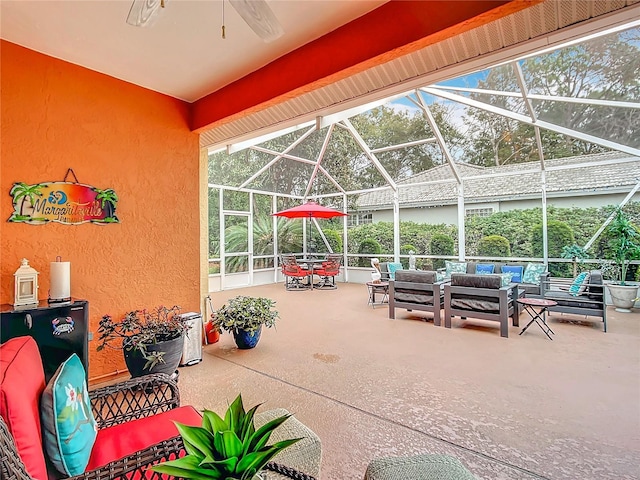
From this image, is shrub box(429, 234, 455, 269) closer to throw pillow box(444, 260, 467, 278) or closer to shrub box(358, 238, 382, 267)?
throw pillow box(444, 260, 467, 278)

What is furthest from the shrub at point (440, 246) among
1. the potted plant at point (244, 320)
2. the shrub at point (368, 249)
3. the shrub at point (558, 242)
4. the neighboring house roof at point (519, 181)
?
the potted plant at point (244, 320)

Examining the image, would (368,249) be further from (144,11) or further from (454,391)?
(144,11)

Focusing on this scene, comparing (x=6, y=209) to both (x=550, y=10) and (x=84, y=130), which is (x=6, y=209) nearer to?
(x=84, y=130)

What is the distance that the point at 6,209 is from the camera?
2820 millimetres

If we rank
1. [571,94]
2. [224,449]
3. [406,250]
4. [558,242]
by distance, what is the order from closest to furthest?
1. [224,449]
2. [571,94]
3. [558,242]
4. [406,250]

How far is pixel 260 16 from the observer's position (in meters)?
1.86

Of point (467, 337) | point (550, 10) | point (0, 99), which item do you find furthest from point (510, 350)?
point (0, 99)

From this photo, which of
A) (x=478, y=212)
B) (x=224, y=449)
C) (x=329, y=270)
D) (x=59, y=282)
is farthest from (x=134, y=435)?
(x=478, y=212)

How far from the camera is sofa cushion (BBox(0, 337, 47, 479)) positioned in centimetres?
115

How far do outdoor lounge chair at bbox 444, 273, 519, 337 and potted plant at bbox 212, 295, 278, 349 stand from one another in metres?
2.92

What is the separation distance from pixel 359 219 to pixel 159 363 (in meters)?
8.31

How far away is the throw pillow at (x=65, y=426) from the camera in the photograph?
4.29 feet

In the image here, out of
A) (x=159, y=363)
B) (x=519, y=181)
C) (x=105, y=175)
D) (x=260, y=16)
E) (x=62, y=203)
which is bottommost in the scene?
(x=159, y=363)

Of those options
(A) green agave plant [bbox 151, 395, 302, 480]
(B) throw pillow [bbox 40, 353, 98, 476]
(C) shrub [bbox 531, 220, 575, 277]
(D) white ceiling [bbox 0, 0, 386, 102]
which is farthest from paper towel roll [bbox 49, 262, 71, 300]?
(C) shrub [bbox 531, 220, 575, 277]
